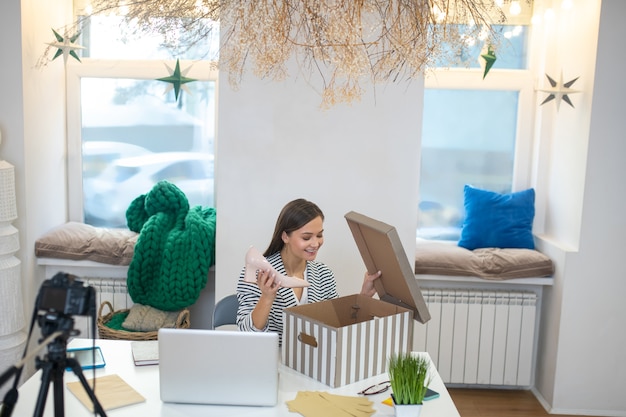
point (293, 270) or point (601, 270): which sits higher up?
point (293, 270)

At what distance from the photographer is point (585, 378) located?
372 cm

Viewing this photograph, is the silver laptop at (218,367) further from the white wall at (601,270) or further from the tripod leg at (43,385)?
the white wall at (601,270)

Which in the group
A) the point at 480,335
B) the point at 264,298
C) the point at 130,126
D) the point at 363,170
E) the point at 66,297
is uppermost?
the point at 130,126

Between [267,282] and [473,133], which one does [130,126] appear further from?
[267,282]

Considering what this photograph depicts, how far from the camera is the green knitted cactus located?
11.6 feet

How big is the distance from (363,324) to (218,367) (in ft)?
1.54

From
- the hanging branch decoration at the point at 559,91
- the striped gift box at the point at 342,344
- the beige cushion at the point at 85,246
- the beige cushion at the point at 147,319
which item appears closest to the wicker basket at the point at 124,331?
the beige cushion at the point at 147,319

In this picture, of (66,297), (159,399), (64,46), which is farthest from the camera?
(64,46)

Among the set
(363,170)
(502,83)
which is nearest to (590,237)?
(502,83)

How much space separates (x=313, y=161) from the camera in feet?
11.3

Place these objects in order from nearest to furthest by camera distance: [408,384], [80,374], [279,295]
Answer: [80,374], [408,384], [279,295]

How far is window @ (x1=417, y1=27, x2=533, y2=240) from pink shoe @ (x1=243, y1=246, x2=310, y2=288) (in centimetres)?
211

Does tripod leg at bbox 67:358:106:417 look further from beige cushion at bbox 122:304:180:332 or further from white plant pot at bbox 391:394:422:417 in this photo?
beige cushion at bbox 122:304:180:332

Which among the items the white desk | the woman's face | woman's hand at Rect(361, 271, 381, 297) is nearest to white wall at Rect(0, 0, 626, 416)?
the woman's face
